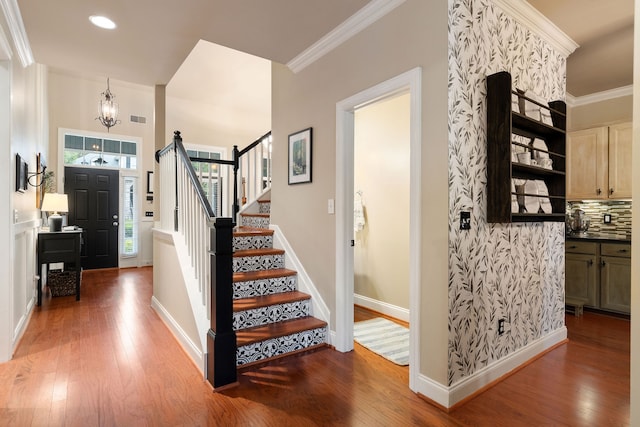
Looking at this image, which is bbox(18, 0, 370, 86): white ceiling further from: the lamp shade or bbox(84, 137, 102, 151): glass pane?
bbox(84, 137, 102, 151): glass pane

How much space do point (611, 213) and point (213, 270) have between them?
5.11 metres

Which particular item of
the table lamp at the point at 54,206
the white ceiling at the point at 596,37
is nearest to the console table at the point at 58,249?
the table lamp at the point at 54,206

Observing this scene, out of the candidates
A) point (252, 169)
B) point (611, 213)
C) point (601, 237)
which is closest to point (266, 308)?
point (252, 169)

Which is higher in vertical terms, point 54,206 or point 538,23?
point 538,23

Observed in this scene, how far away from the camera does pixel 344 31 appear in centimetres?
279

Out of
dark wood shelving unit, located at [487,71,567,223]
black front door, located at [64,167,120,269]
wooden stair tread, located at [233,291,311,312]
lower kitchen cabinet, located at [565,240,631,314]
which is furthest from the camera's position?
black front door, located at [64,167,120,269]

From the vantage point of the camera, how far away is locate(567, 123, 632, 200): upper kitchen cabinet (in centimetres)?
409

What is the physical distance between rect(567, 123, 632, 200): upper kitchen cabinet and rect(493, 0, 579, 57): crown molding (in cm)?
165

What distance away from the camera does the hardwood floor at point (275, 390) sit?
194 centimetres

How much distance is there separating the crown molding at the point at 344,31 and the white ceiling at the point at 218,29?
54 millimetres

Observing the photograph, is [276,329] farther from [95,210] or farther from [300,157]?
[95,210]

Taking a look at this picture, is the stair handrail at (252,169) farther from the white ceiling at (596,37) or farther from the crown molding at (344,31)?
the white ceiling at (596,37)

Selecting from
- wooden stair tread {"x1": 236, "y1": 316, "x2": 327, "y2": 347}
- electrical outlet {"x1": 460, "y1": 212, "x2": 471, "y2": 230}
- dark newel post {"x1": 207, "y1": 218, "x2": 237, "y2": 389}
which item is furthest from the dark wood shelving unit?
dark newel post {"x1": 207, "y1": 218, "x2": 237, "y2": 389}

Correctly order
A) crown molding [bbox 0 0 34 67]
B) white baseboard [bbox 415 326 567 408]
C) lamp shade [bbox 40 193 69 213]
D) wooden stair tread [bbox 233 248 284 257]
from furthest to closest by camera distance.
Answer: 1. lamp shade [bbox 40 193 69 213]
2. wooden stair tread [bbox 233 248 284 257]
3. crown molding [bbox 0 0 34 67]
4. white baseboard [bbox 415 326 567 408]
